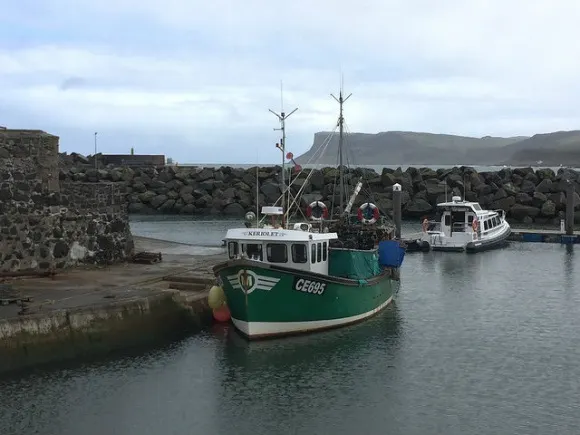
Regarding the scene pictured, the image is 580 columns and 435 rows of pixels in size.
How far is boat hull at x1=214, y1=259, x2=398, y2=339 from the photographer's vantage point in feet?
56.5

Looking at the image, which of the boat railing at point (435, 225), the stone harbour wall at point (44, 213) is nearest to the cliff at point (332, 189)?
the boat railing at point (435, 225)

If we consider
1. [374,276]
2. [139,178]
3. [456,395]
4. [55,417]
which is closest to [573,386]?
[456,395]

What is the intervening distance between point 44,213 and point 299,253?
8.12m

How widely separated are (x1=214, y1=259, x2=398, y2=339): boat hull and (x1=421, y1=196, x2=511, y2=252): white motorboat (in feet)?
70.8

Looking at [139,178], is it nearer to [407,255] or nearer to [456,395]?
[407,255]

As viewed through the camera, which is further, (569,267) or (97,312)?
(569,267)

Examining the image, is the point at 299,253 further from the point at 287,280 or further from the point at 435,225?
the point at 435,225

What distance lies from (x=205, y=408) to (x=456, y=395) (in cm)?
558

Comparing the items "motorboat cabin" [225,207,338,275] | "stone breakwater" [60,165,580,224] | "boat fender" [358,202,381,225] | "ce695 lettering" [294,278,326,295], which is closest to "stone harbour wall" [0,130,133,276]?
"motorboat cabin" [225,207,338,275]

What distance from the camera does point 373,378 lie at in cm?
1577

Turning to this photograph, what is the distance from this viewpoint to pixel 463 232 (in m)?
40.1

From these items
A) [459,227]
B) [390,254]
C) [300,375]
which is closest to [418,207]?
[459,227]

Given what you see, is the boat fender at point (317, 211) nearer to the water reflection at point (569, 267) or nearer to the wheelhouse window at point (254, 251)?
the wheelhouse window at point (254, 251)

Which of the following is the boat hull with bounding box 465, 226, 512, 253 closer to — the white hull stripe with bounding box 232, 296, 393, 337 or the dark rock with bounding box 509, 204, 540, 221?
the dark rock with bounding box 509, 204, 540, 221
